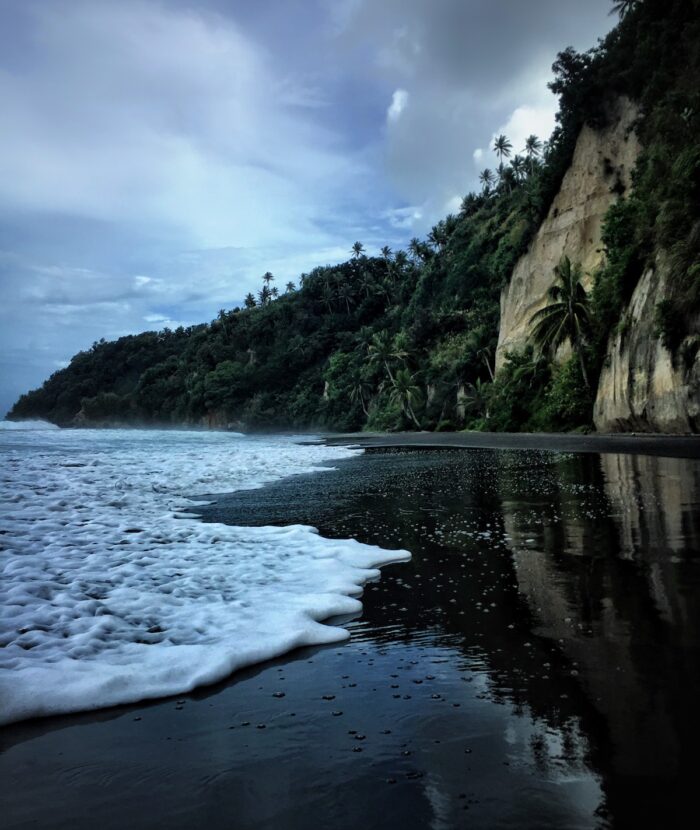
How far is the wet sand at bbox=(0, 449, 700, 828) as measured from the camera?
1666mm

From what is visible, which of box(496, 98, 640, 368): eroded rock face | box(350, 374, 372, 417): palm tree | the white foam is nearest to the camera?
box(496, 98, 640, 368): eroded rock face

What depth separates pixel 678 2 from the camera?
24.2 metres

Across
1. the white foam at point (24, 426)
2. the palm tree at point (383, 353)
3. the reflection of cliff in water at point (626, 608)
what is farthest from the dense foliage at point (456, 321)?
the reflection of cliff in water at point (626, 608)

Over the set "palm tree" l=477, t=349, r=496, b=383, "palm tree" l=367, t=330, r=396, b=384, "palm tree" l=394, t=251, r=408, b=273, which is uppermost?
"palm tree" l=394, t=251, r=408, b=273

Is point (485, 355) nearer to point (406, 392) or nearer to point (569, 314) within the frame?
point (406, 392)

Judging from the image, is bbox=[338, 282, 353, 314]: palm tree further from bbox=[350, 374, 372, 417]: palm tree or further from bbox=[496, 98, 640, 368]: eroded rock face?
bbox=[496, 98, 640, 368]: eroded rock face

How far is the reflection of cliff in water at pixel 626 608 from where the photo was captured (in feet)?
6.23

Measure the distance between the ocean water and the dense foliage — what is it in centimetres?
1742

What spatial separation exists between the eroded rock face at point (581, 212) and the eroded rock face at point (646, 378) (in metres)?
7.96

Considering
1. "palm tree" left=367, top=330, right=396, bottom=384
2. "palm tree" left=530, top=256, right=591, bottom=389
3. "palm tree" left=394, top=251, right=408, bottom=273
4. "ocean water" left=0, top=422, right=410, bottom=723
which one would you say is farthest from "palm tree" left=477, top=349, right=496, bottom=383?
"palm tree" left=394, top=251, right=408, bottom=273

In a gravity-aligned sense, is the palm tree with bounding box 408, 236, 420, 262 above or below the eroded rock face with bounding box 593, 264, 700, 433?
above

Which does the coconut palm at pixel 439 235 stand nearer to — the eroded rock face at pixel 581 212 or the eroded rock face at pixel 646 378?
the eroded rock face at pixel 581 212

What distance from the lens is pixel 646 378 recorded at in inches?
824

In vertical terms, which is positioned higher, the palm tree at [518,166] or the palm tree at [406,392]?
the palm tree at [518,166]
